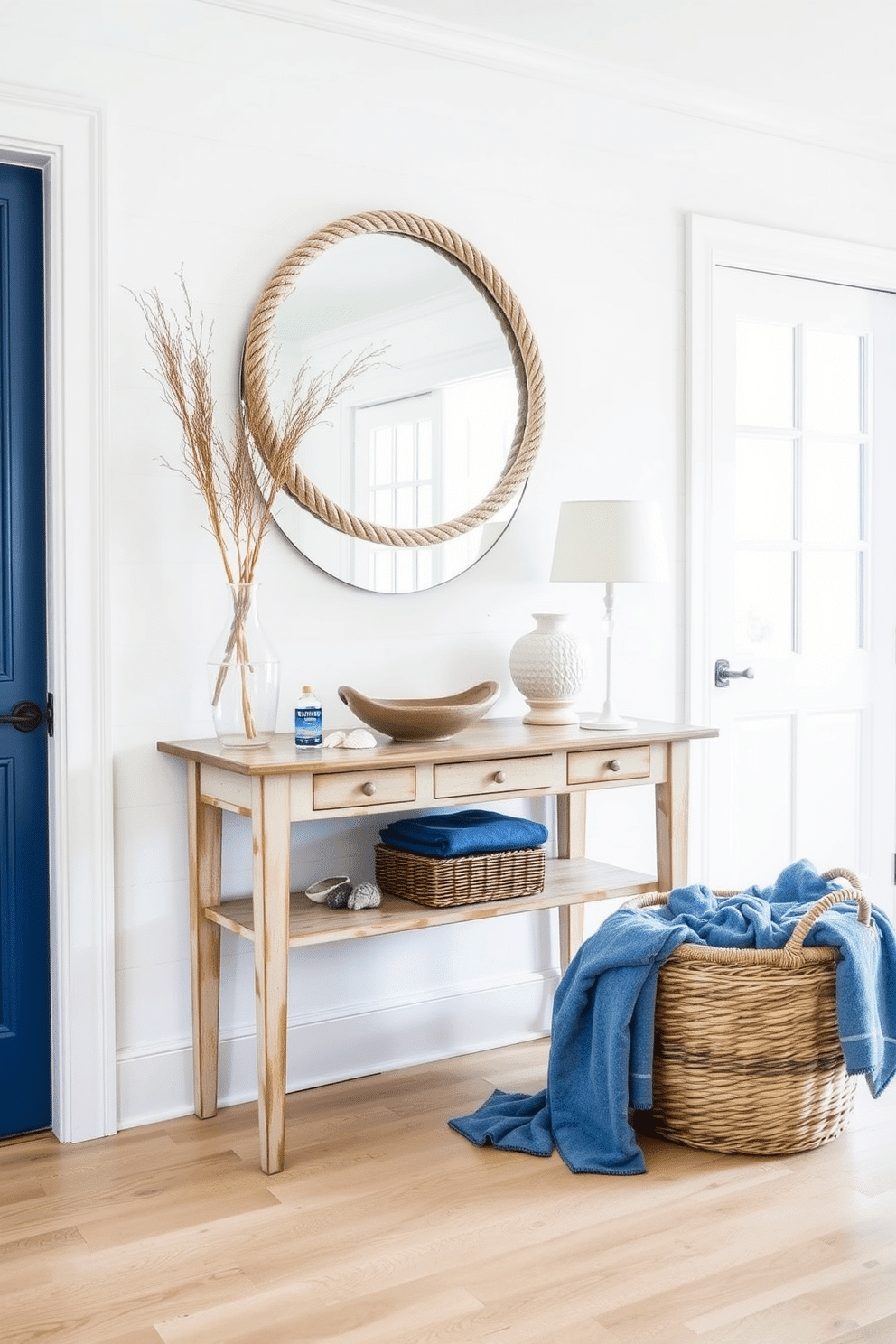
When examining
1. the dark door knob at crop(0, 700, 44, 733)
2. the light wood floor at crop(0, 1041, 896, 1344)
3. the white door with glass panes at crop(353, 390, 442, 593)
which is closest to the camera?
the light wood floor at crop(0, 1041, 896, 1344)

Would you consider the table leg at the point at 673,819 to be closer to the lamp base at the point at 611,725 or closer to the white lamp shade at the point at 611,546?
the lamp base at the point at 611,725

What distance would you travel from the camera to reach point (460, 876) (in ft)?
9.22

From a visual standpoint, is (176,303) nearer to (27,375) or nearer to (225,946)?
(27,375)

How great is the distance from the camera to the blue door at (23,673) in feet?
8.90

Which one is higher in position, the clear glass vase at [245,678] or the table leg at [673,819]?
the clear glass vase at [245,678]

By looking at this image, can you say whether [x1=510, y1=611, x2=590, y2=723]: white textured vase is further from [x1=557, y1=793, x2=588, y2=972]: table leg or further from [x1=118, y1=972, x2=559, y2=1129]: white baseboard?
[x1=118, y1=972, x2=559, y2=1129]: white baseboard

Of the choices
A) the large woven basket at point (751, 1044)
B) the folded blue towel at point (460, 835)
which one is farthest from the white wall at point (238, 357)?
the large woven basket at point (751, 1044)

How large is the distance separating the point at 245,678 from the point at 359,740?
28cm

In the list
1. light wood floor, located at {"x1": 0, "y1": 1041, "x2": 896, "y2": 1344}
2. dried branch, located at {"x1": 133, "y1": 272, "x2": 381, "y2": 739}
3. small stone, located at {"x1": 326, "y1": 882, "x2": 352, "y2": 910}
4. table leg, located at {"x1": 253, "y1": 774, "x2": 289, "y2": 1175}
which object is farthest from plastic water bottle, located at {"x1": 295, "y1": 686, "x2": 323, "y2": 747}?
light wood floor, located at {"x1": 0, "y1": 1041, "x2": 896, "y2": 1344}

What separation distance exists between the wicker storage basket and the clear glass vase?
1.40 ft

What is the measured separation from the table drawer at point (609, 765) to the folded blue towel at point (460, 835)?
0.16 metres

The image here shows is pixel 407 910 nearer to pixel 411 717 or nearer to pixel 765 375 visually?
pixel 411 717

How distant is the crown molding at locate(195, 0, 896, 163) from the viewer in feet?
9.65

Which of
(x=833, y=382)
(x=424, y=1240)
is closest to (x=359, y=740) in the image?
(x=424, y=1240)
